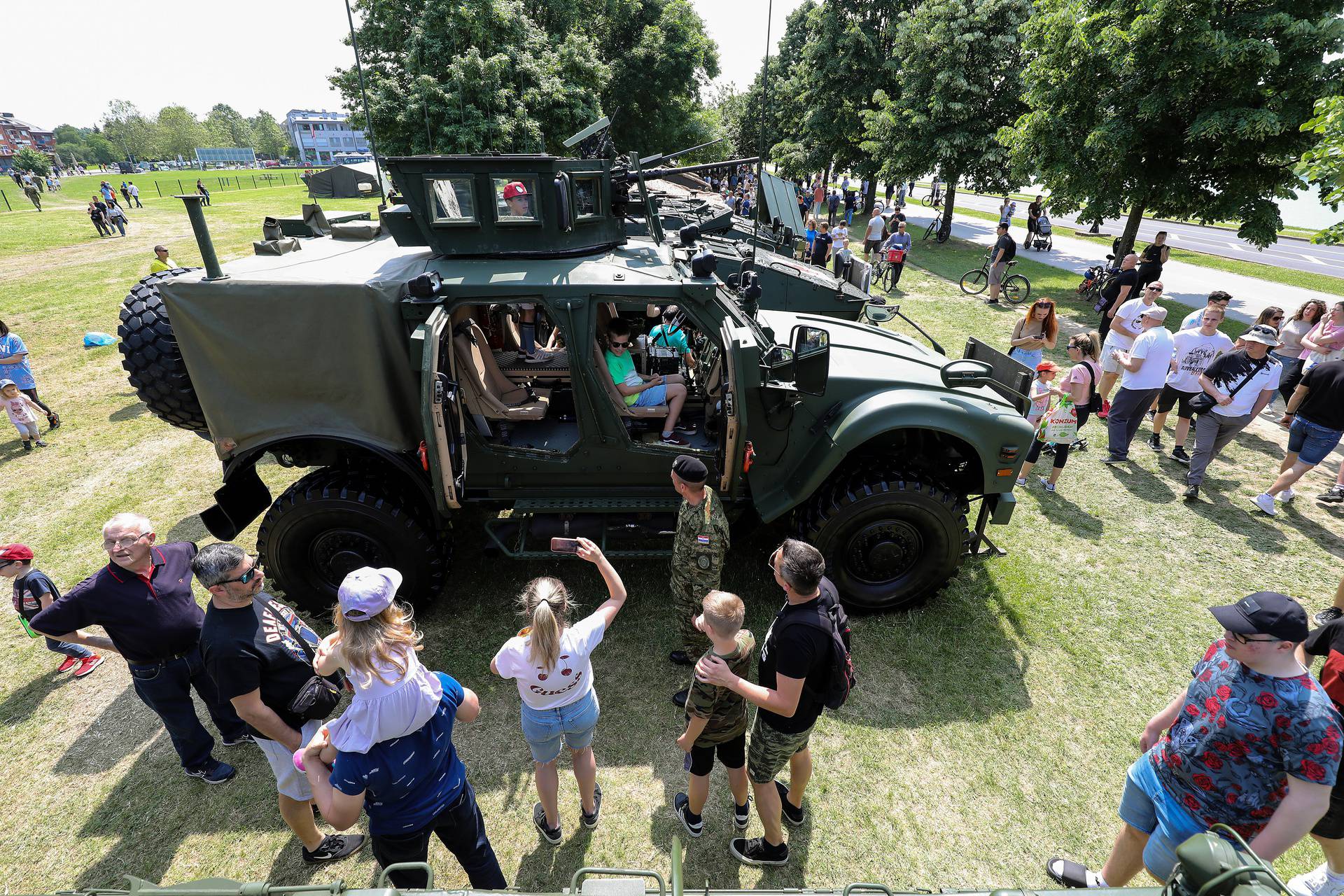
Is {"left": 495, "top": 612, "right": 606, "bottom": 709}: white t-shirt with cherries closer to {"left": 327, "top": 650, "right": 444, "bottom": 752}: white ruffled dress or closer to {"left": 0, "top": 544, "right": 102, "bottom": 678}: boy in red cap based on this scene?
{"left": 327, "top": 650, "right": 444, "bottom": 752}: white ruffled dress

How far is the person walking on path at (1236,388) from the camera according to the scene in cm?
608

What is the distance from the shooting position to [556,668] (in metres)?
2.82

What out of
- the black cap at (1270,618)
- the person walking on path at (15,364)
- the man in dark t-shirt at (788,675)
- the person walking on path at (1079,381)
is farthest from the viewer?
the person walking on path at (15,364)

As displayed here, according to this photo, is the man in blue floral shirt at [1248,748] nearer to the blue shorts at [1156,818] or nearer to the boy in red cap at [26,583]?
the blue shorts at [1156,818]

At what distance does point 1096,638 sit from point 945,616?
1.05 meters

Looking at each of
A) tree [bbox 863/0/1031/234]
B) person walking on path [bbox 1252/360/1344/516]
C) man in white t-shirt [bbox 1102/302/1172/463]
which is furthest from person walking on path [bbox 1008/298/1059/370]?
tree [bbox 863/0/1031/234]

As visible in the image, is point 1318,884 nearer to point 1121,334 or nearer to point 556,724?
point 556,724

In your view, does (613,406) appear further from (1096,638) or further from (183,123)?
(183,123)

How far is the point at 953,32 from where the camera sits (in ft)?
61.3

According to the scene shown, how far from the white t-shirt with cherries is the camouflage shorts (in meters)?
0.84

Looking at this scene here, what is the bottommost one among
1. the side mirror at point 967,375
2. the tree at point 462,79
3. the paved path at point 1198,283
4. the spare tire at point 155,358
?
the paved path at point 1198,283

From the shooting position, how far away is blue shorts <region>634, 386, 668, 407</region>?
15.7 feet

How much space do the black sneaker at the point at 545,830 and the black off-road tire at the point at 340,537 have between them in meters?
1.86

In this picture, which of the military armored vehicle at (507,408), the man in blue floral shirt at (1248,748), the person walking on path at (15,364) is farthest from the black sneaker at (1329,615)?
the person walking on path at (15,364)
